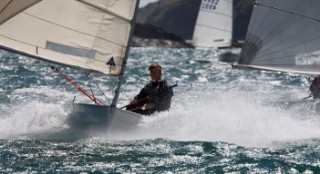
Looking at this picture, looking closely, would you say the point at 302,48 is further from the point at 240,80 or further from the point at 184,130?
the point at 240,80

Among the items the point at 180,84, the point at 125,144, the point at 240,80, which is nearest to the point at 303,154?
the point at 125,144

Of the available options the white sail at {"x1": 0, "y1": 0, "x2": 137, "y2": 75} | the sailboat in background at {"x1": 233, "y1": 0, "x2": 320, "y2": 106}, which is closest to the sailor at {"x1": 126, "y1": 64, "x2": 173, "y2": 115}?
the white sail at {"x1": 0, "y1": 0, "x2": 137, "y2": 75}

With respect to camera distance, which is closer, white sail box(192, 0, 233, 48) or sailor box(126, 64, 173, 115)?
sailor box(126, 64, 173, 115)

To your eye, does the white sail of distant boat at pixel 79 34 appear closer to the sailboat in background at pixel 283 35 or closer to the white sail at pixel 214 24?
the sailboat in background at pixel 283 35

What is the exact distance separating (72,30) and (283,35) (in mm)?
4840

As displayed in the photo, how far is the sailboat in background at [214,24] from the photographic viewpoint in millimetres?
38281

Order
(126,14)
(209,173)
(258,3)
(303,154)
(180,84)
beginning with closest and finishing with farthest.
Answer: (209,173)
(303,154)
(126,14)
(258,3)
(180,84)

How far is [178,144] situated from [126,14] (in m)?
2.53

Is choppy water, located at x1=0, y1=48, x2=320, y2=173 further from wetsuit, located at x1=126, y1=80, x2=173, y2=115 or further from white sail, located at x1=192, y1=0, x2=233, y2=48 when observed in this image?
white sail, located at x1=192, y1=0, x2=233, y2=48

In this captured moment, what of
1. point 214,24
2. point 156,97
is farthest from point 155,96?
point 214,24

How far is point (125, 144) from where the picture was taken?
1027 cm

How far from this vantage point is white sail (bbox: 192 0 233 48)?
38.3 m

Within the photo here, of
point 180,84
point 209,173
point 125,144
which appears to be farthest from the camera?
point 180,84

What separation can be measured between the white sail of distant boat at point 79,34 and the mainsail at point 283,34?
11.2ft
